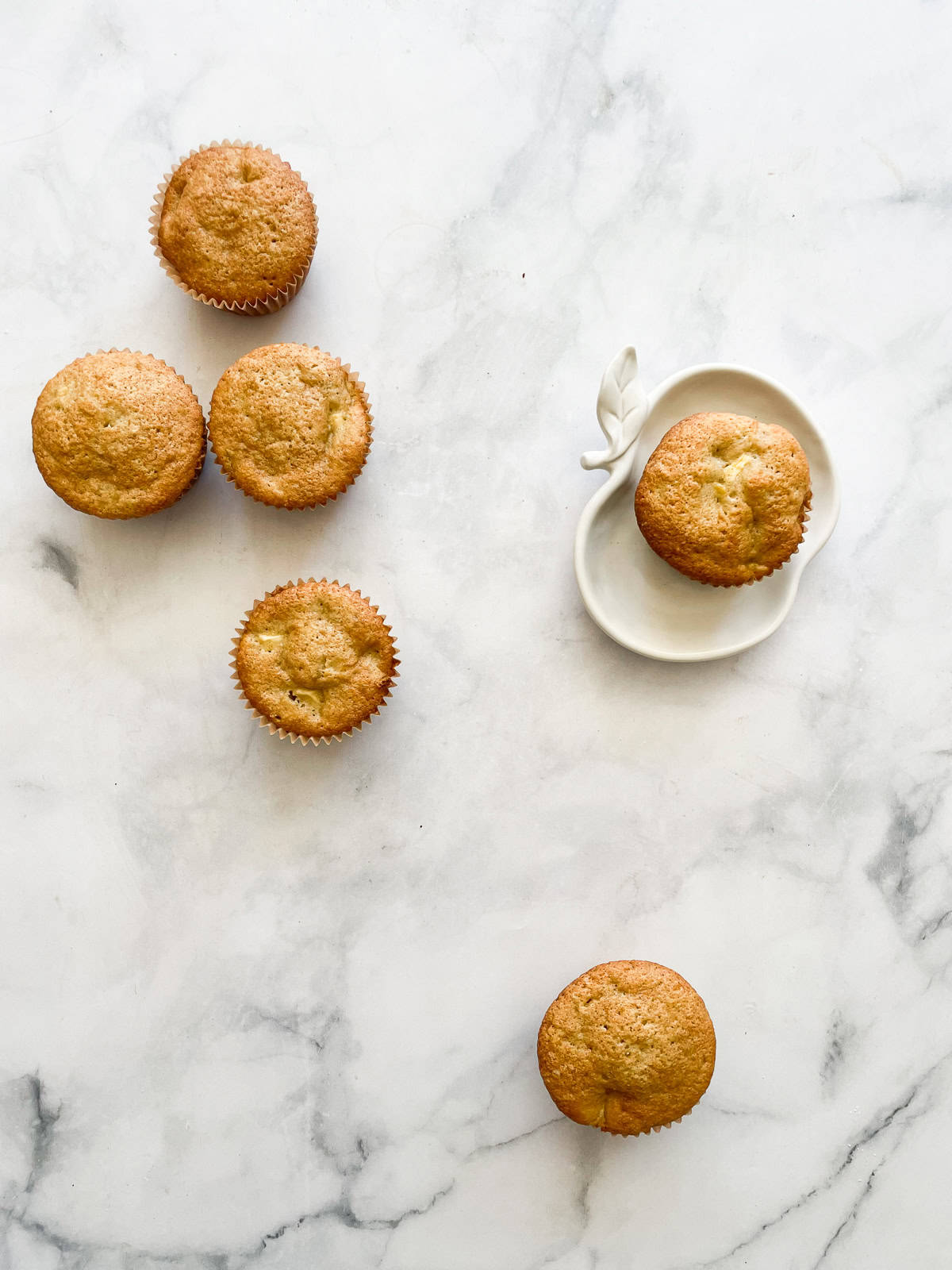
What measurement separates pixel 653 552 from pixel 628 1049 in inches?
47.1

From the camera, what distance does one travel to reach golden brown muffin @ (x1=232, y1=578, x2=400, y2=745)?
223 cm

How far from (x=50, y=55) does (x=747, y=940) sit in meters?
2.94

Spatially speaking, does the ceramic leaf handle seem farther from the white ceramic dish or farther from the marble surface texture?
the marble surface texture

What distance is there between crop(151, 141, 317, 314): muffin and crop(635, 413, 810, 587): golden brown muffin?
1.03m

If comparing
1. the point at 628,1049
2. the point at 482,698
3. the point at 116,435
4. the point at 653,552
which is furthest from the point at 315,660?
the point at 628,1049

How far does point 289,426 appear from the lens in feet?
7.32

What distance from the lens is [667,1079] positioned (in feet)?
7.17

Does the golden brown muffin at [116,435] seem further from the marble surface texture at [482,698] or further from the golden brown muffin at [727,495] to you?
the golden brown muffin at [727,495]

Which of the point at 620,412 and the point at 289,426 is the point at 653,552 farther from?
the point at 289,426

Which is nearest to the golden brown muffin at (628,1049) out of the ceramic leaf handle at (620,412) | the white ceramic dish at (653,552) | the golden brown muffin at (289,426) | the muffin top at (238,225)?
→ the white ceramic dish at (653,552)

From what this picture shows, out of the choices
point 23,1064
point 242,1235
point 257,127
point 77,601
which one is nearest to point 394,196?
point 257,127

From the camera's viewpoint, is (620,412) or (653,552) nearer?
(620,412)

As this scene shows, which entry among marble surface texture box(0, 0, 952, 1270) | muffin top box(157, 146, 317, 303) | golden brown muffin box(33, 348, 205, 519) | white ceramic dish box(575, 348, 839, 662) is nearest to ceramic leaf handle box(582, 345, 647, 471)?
white ceramic dish box(575, 348, 839, 662)

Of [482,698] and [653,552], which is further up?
[653,552]
